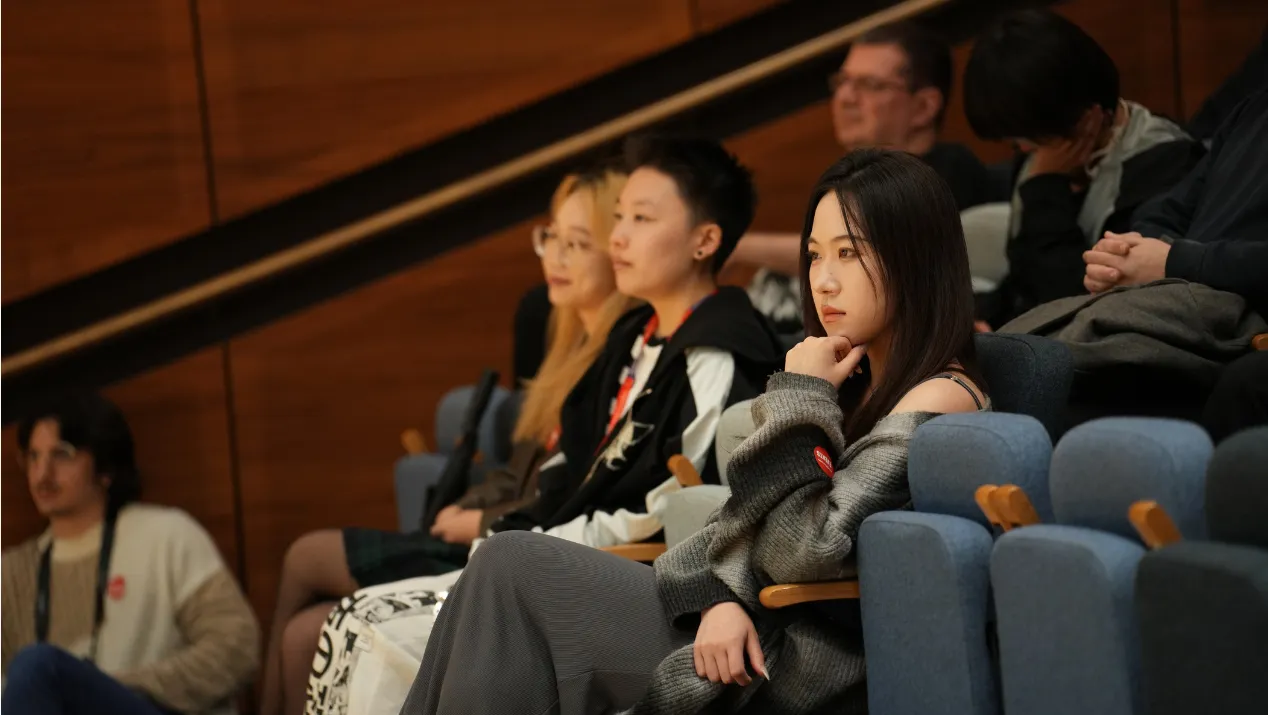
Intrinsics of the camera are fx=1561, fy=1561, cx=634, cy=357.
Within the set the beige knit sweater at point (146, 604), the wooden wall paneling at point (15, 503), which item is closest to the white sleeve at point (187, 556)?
the beige knit sweater at point (146, 604)

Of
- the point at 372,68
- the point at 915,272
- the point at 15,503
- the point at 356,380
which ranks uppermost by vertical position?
the point at 372,68

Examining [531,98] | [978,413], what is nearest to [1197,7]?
[531,98]

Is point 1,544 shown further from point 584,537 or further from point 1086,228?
point 1086,228

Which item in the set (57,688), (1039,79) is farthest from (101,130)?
(1039,79)

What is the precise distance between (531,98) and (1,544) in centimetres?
173

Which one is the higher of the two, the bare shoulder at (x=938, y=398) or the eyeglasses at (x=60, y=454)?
the bare shoulder at (x=938, y=398)

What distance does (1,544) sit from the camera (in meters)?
3.75

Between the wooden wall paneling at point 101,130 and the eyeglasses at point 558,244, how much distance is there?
3.96ft

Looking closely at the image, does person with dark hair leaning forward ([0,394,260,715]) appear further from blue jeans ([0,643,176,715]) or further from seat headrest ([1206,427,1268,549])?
seat headrest ([1206,427,1268,549])

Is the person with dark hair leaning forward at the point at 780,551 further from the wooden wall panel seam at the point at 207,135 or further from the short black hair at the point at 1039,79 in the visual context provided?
the wooden wall panel seam at the point at 207,135

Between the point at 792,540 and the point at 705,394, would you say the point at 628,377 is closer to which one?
the point at 705,394

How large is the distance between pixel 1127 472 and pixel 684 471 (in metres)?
0.96

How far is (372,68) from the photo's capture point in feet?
13.3

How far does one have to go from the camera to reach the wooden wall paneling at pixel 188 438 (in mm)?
3980
